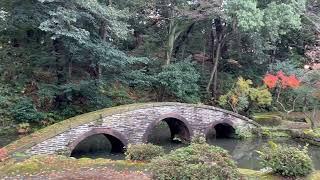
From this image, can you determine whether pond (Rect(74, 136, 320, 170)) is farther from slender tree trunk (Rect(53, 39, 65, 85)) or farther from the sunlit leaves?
slender tree trunk (Rect(53, 39, 65, 85))

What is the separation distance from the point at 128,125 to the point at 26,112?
22.1ft

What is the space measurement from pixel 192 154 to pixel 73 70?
17.3 m

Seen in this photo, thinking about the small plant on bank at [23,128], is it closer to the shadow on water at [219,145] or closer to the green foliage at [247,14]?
the shadow on water at [219,145]

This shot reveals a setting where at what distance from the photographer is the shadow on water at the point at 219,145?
63.3ft

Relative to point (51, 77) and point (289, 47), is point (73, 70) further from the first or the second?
point (289, 47)

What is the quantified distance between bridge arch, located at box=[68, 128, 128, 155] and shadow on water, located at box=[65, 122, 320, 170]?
32cm

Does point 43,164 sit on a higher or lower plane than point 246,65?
lower

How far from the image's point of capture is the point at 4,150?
14539 millimetres

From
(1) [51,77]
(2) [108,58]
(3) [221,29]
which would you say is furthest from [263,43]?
(1) [51,77]

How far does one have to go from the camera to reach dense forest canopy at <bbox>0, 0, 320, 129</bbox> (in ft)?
72.2

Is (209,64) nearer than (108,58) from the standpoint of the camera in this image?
No

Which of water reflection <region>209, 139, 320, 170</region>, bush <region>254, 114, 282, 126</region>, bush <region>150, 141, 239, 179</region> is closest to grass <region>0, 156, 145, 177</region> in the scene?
bush <region>150, 141, 239, 179</region>

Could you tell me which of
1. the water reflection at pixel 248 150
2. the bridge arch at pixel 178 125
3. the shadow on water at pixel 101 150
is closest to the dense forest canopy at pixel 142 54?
the shadow on water at pixel 101 150

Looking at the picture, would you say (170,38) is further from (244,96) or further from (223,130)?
(223,130)
